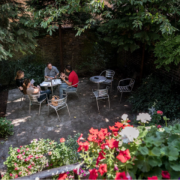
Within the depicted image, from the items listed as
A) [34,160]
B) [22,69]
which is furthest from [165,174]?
[22,69]

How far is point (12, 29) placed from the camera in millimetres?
4004

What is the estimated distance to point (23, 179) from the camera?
189cm

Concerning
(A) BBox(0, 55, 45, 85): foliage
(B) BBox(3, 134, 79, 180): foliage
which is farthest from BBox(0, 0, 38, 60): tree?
(A) BBox(0, 55, 45, 85): foliage

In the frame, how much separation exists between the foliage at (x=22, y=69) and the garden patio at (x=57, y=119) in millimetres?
1222

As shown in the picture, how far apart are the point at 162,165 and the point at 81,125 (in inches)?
127

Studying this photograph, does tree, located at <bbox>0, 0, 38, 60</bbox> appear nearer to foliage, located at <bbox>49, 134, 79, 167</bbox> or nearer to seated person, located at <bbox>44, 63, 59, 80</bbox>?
seated person, located at <bbox>44, 63, 59, 80</bbox>

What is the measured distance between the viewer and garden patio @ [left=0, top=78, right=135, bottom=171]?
4.25m

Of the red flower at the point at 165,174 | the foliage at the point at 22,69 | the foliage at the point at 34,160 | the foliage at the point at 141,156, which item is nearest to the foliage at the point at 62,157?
the foliage at the point at 34,160

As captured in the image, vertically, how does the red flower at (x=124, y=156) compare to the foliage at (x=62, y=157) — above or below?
above

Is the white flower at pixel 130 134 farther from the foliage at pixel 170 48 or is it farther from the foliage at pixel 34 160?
the foliage at pixel 170 48

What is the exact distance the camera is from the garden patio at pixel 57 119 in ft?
13.9

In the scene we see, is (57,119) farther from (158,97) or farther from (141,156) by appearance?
(141,156)

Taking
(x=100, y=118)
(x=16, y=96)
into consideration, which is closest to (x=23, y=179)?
(x=100, y=118)

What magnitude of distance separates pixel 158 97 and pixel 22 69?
19.8 ft
